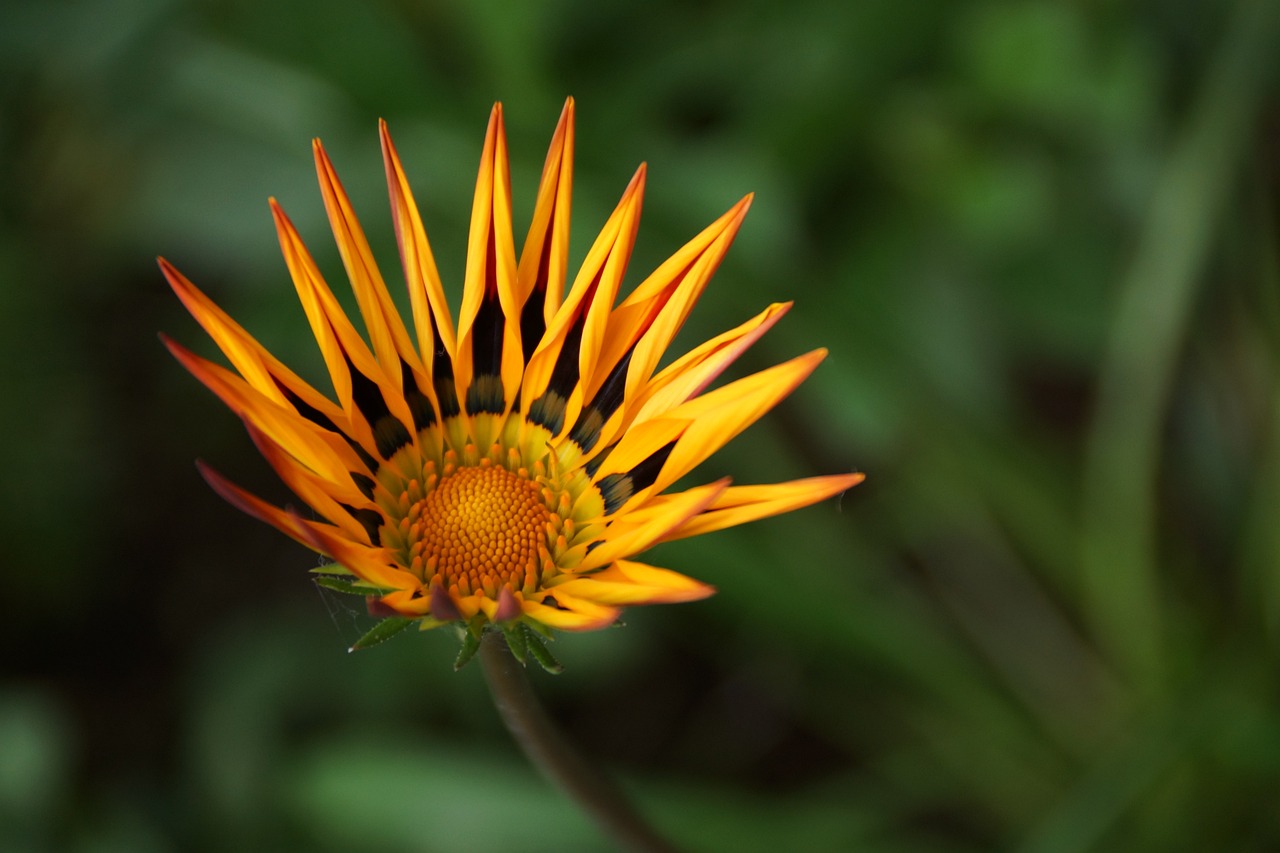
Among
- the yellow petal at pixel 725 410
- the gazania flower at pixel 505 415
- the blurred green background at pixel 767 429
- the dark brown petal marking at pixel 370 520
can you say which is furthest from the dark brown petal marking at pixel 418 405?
the blurred green background at pixel 767 429

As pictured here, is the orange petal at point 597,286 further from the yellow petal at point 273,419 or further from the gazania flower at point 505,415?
the yellow petal at point 273,419

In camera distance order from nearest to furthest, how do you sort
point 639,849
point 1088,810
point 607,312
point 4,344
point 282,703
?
point 607,312 → point 639,849 → point 1088,810 → point 282,703 → point 4,344

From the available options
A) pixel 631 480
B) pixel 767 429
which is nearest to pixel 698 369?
pixel 631 480

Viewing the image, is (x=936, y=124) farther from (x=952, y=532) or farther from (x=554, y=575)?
(x=554, y=575)

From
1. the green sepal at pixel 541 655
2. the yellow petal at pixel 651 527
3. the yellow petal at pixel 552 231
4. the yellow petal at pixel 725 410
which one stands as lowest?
the green sepal at pixel 541 655

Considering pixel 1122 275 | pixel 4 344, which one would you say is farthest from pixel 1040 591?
pixel 4 344
